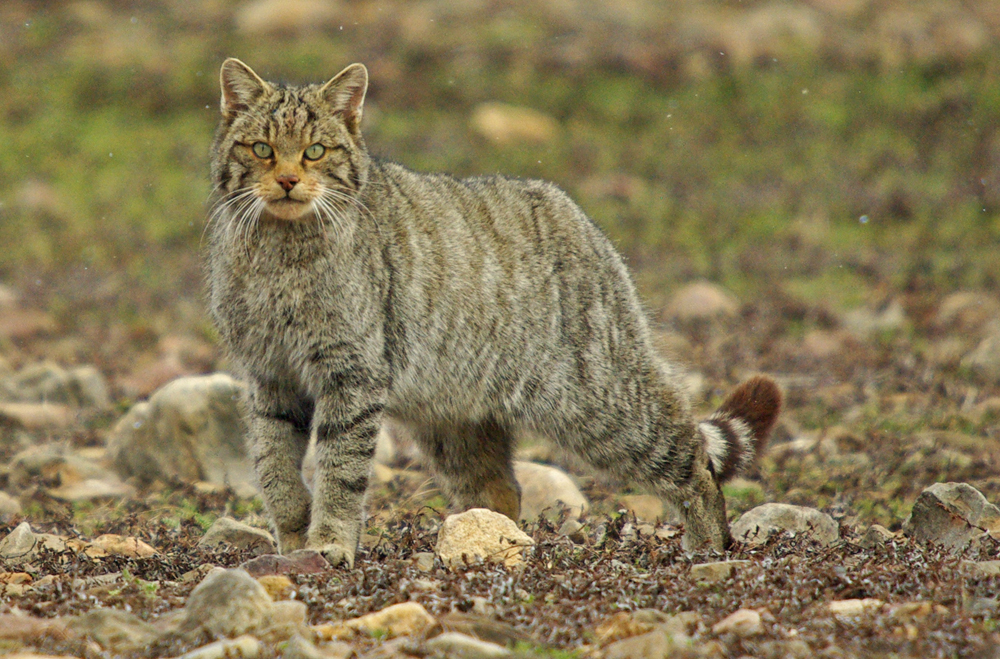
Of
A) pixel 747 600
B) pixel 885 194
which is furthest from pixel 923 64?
pixel 747 600

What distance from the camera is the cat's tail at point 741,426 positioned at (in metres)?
6.06

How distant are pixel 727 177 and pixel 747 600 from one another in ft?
34.3

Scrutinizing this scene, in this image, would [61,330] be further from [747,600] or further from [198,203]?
[747,600]

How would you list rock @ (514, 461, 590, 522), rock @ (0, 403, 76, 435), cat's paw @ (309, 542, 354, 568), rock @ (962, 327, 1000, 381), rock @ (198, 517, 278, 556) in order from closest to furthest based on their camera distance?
cat's paw @ (309, 542, 354, 568) < rock @ (198, 517, 278, 556) < rock @ (514, 461, 590, 522) < rock @ (0, 403, 76, 435) < rock @ (962, 327, 1000, 381)

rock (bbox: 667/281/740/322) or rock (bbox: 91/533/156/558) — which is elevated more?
rock (bbox: 91/533/156/558)

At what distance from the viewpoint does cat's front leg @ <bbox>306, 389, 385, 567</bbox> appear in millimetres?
5141

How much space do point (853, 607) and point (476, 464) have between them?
2.43 meters

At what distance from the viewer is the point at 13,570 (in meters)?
4.86

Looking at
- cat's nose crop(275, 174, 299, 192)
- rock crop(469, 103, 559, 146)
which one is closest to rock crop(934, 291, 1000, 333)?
rock crop(469, 103, 559, 146)

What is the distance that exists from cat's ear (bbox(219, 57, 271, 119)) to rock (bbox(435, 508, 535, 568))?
214 cm

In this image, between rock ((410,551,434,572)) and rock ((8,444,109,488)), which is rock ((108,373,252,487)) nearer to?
rock ((8,444,109,488))

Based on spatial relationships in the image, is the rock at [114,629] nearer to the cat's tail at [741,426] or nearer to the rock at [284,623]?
the rock at [284,623]

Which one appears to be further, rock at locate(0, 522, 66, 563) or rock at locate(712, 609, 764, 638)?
rock at locate(0, 522, 66, 563)

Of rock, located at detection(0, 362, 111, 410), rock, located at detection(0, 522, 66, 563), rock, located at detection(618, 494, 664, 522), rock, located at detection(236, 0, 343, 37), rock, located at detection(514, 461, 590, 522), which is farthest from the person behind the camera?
rock, located at detection(236, 0, 343, 37)
